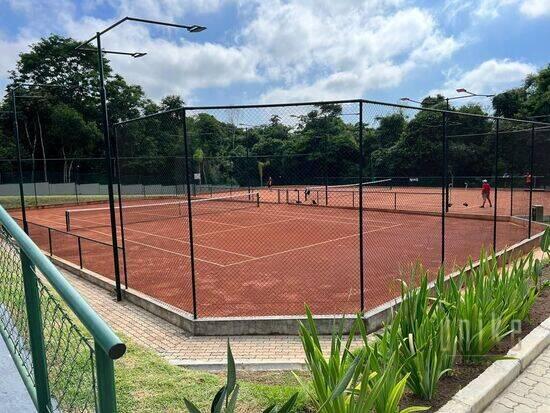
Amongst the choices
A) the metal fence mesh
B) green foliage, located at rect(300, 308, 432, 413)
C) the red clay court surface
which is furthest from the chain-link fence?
the metal fence mesh

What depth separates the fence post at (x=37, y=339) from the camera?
2.56 m

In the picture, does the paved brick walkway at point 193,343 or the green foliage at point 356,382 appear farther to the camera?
the paved brick walkway at point 193,343

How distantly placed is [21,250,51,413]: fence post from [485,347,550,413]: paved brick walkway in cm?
363

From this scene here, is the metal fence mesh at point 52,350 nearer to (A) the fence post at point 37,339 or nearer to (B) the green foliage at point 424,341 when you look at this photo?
(A) the fence post at point 37,339

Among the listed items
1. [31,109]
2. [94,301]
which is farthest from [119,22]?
[31,109]

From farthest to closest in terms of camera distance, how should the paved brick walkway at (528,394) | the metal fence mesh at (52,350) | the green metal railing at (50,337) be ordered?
1. the paved brick walkway at (528,394)
2. the metal fence mesh at (52,350)
3. the green metal railing at (50,337)

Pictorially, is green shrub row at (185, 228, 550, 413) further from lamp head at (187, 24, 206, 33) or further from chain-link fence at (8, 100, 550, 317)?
lamp head at (187, 24, 206, 33)

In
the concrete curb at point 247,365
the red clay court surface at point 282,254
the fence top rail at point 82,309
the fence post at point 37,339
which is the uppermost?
the fence top rail at point 82,309

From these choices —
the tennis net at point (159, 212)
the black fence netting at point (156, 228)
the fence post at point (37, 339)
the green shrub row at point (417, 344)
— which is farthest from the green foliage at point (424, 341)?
the tennis net at point (159, 212)

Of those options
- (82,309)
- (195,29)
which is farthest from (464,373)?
(195,29)

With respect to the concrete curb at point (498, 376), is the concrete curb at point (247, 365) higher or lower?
lower

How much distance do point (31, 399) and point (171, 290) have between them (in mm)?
8145

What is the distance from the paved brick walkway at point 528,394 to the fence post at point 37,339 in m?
3.63

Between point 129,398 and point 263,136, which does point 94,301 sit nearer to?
point 263,136
